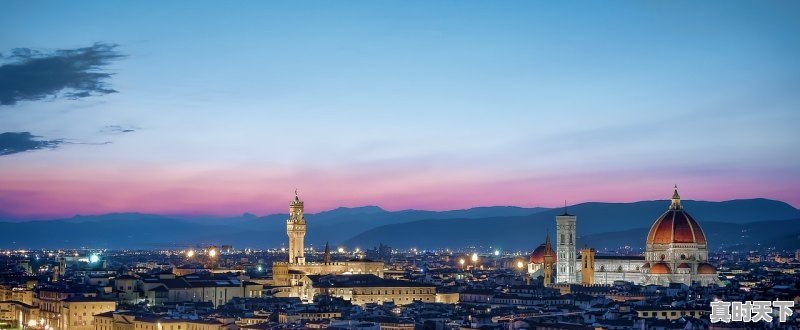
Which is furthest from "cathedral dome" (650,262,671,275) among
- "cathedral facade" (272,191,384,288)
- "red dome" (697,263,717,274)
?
"cathedral facade" (272,191,384,288)

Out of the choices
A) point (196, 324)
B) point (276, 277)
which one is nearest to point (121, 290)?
point (276, 277)

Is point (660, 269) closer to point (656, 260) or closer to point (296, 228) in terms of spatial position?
point (656, 260)

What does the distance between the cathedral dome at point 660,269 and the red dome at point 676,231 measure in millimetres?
3817

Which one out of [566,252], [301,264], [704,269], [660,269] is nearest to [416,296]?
[301,264]

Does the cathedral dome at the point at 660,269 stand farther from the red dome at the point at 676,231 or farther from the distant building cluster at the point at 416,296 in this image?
the red dome at the point at 676,231

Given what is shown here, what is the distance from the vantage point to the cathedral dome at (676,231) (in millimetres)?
147000

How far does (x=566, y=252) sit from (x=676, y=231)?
11.7 meters

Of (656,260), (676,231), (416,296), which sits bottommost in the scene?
(416,296)

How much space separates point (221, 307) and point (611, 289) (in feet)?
122

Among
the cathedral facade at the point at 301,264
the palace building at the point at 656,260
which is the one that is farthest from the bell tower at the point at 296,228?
the palace building at the point at 656,260

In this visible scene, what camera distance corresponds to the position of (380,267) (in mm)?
153500

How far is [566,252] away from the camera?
15275 centimetres

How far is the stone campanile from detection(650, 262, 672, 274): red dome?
33.5 ft

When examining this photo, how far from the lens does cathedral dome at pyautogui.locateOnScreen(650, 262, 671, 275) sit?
470 ft
